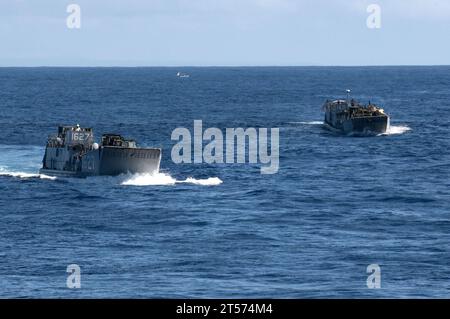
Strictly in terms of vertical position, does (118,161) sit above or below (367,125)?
above

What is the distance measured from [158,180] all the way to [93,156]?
19.1ft

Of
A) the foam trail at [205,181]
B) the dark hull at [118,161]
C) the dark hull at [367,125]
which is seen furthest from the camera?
the dark hull at [367,125]

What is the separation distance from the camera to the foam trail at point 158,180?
81.9 metres

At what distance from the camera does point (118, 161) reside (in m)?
80.4

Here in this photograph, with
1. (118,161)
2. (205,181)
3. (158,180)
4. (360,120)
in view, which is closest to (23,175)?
(118,161)

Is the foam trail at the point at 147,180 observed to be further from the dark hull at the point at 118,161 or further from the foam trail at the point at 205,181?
the foam trail at the point at 205,181

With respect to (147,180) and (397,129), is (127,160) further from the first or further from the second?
(397,129)

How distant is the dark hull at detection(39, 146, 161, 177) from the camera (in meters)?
79.8

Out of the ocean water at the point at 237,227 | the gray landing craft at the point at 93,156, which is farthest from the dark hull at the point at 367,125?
the gray landing craft at the point at 93,156

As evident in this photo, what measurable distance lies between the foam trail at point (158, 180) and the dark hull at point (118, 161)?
1.75 feet

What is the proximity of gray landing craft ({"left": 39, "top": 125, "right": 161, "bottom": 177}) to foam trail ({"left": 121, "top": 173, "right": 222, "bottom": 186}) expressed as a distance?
58 centimetres

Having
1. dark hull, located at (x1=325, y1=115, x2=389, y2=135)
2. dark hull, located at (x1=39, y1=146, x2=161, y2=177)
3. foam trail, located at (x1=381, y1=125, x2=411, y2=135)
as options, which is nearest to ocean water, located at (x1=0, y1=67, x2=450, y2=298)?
dark hull, located at (x1=39, y1=146, x2=161, y2=177)

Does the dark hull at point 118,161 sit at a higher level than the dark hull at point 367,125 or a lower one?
higher
